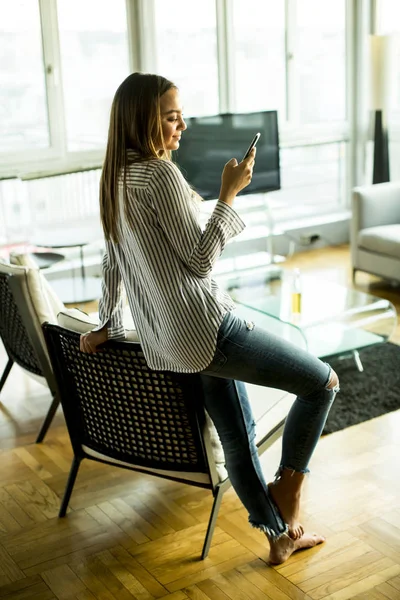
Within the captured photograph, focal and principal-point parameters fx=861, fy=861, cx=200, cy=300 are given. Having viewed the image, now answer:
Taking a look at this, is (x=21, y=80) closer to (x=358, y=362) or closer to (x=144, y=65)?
(x=144, y=65)

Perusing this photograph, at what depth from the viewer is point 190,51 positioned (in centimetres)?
600

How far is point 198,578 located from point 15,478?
955 mm

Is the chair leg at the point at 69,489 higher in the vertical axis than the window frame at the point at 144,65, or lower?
lower

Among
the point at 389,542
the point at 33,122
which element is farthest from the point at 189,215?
the point at 33,122

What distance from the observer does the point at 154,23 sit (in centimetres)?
576

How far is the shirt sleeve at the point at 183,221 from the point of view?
2045mm

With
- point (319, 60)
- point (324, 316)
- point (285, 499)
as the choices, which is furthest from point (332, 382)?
point (319, 60)

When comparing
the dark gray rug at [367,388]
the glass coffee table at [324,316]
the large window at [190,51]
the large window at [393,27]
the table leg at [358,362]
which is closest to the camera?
the dark gray rug at [367,388]

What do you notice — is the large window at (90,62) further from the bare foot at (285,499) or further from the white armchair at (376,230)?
the bare foot at (285,499)

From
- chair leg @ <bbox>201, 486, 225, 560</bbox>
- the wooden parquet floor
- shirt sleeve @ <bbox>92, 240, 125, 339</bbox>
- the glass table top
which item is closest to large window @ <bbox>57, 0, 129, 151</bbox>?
the glass table top

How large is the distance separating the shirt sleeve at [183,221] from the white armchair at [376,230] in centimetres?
324

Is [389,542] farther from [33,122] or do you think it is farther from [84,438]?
[33,122]

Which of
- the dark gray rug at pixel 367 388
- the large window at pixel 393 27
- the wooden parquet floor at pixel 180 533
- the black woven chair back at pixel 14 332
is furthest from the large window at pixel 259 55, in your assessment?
the wooden parquet floor at pixel 180 533

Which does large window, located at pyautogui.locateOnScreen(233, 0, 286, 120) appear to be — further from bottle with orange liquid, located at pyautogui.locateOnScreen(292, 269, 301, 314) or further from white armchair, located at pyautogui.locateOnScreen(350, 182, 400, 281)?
bottle with orange liquid, located at pyautogui.locateOnScreen(292, 269, 301, 314)
